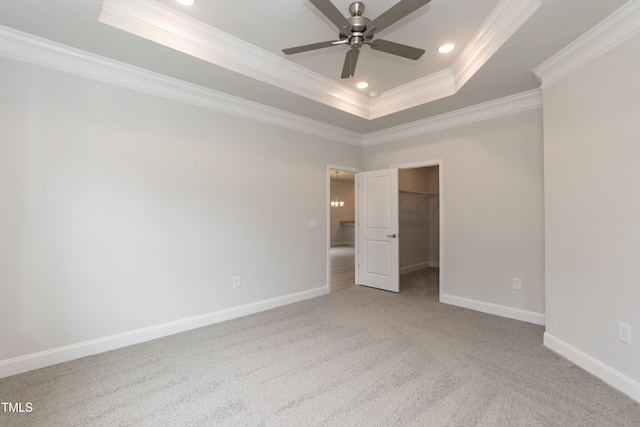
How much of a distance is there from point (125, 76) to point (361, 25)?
2337 millimetres

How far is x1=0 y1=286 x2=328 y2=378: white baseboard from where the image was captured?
233cm

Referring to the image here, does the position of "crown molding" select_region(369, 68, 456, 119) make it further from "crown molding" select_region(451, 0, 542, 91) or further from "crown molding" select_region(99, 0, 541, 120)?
"crown molding" select_region(451, 0, 542, 91)

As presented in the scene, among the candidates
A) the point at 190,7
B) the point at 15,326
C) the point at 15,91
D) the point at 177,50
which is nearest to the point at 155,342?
the point at 15,326

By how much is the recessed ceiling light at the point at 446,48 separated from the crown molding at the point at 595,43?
827mm

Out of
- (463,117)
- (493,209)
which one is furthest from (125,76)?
(493,209)

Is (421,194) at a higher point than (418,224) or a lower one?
higher

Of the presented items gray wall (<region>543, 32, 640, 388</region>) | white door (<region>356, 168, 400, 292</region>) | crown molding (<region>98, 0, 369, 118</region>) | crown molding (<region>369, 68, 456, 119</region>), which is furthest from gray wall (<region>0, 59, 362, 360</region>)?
gray wall (<region>543, 32, 640, 388</region>)

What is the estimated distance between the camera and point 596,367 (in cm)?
226

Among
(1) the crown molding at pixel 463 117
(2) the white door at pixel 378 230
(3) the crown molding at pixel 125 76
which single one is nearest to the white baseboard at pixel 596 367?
(2) the white door at pixel 378 230

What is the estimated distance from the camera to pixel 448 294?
4152 mm

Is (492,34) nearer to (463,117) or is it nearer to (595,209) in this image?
(463,117)

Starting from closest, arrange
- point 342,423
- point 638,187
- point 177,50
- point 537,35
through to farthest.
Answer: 1. point 342,423
2. point 638,187
3. point 537,35
4. point 177,50

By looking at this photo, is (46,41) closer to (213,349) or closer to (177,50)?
(177,50)

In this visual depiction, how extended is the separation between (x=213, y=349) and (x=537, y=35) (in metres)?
3.90
